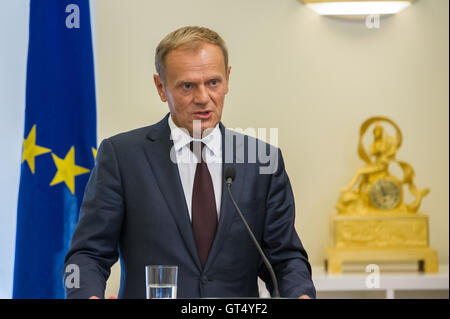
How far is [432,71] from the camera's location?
3543mm

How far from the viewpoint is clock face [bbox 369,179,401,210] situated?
3377 millimetres

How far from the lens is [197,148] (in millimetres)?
1761

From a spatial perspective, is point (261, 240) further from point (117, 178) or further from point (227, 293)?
Result: point (117, 178)

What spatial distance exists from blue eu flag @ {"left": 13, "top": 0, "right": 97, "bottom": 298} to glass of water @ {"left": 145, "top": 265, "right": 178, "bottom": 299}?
4.77ft

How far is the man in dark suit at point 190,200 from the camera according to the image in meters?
1.65

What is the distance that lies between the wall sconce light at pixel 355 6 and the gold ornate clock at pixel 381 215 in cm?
59

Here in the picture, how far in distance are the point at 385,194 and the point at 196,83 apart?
1.96 m
